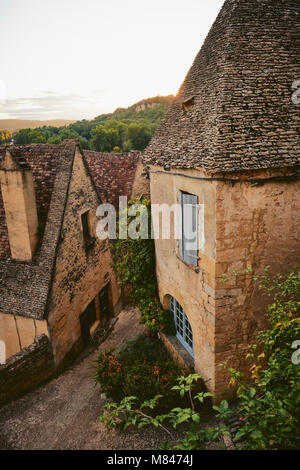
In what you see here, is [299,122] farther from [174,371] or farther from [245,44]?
[174,371]

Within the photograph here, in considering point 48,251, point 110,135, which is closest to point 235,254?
point 48,251

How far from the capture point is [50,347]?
10.0m

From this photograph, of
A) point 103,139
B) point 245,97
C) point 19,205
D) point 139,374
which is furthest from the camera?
point 103,139

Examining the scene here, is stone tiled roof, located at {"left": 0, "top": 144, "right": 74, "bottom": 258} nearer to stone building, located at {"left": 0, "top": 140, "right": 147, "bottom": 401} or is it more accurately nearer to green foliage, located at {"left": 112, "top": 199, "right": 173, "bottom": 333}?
stone building, located at {"left": 0, "top": 140, "right": 147, "bottom": 401}

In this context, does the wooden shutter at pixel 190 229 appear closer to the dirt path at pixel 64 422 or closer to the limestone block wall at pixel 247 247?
the limestone block wall at pixel 247 247

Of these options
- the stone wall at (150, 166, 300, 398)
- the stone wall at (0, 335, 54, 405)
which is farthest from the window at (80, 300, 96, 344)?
the stone wall at (150, 166, 300, 398)

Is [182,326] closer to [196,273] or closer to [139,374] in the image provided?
[139,374]

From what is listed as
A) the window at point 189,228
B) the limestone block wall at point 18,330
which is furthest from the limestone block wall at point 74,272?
the window at point 189,228

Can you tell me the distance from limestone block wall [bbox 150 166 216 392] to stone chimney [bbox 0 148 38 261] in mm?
4231

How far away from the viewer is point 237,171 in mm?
6246

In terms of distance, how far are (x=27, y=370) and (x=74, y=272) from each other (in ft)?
12.2

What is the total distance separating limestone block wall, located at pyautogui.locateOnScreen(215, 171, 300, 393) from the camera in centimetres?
654

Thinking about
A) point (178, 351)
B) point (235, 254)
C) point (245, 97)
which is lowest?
point (178, 351)

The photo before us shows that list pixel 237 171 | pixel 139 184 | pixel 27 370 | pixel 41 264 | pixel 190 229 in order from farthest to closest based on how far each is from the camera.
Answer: pixel 139 184 < pixel 41 264 < pixel 27 370 < pixel 190 229 < pixel 237 171
